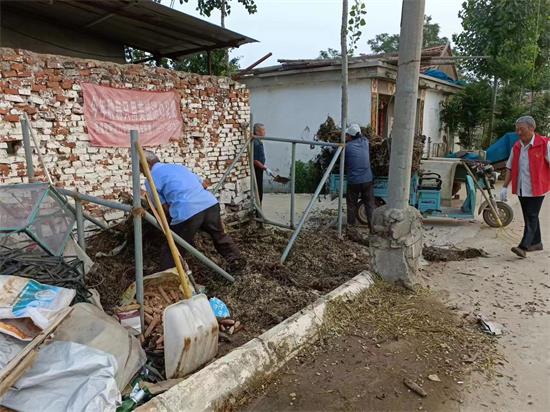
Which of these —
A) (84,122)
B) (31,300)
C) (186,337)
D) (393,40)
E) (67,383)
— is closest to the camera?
(67,383)

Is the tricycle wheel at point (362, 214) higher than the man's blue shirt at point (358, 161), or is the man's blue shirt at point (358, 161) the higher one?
the man's blue shirt at point (358, 161)

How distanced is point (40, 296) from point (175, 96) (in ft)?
12.5

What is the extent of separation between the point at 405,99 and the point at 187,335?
309 centimetres

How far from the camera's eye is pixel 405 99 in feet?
14.4

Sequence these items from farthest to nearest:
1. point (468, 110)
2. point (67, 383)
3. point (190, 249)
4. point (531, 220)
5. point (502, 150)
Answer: point (468, 110) < point (502, 150) < point (531, 220) < point (190, 249) < point (67, 383)

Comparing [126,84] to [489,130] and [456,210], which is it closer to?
[456,210]

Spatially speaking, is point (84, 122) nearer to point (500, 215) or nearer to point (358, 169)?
point (358, 169)

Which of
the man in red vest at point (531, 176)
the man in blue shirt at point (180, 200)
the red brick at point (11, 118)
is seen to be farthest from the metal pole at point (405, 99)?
the red brick at point (11, 118)

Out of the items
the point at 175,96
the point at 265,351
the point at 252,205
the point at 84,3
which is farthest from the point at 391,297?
the point at 84,3

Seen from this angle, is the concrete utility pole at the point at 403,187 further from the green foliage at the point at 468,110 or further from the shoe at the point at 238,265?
the green foliage at the point at 468,110

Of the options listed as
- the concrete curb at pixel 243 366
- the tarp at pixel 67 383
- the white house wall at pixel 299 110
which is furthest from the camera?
the white house wall at pixel 299 110

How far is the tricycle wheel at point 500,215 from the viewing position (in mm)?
7383

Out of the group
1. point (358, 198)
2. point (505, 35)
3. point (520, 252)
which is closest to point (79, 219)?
point (358, 198)

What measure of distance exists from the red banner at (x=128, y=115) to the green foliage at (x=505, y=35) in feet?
35.6
